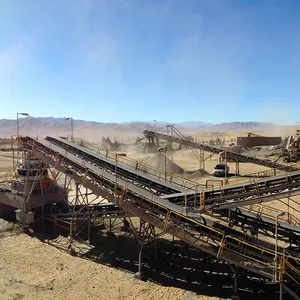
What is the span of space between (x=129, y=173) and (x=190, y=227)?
21.0 ft

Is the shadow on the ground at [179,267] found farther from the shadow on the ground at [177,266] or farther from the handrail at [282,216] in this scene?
the handrail at [282,216]

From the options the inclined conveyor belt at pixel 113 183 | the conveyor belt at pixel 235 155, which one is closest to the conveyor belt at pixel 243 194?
the inclined conveyor belt at pixel 113 183

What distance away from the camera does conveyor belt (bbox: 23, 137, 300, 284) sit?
12.7 meters

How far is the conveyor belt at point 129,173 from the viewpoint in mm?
17938

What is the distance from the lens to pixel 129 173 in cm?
1962

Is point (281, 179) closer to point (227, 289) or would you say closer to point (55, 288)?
point (227, 289)

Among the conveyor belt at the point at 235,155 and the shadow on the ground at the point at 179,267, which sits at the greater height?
the conveyor belt at the point at 235,155

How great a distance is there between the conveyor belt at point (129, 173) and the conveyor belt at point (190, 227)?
1825 millimetres

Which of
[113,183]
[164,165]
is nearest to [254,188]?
[113,183]

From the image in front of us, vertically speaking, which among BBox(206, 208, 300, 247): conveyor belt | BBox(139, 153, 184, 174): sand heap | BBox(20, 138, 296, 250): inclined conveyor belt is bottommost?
BBox(139, 153, 184, 174): sand heap

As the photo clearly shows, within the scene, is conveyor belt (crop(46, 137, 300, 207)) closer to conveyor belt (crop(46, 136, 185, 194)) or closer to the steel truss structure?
conveyor belt (crop(46, 136, 185, 194))

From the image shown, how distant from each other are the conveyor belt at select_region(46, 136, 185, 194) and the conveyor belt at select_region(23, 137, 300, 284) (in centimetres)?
182

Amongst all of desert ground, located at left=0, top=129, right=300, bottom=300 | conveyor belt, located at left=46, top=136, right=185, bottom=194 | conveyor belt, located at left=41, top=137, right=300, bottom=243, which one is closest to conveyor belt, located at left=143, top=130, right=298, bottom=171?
conveyor belt, located at left=46, top=136, right=185, bottom=194

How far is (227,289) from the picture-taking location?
1366 cm
